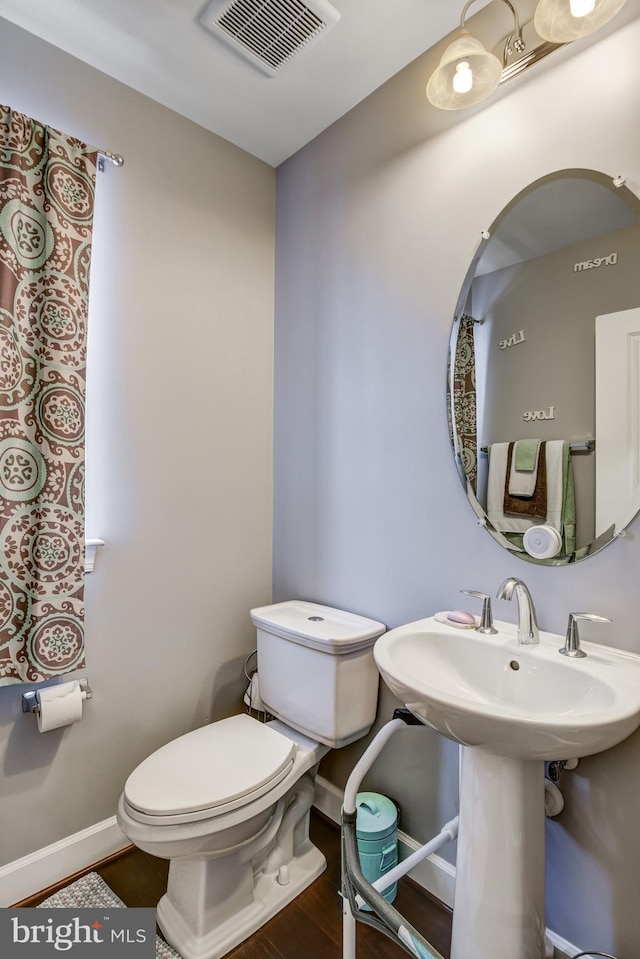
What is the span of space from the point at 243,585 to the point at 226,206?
1491 millimetres

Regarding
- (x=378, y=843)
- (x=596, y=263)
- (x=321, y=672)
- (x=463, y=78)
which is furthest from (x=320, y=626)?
(x=463, y=78)

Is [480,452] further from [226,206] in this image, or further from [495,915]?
[226,206]

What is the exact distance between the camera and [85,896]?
56.4 inches

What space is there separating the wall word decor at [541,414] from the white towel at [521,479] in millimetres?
61

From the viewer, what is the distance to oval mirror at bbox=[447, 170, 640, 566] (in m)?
1.12

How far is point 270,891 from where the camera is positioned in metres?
1.44

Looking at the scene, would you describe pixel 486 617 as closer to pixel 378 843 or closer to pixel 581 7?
pixel 378 843

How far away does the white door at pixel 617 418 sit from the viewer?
3.61ft

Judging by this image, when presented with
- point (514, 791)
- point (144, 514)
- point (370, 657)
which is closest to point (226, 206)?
point (144, 514)

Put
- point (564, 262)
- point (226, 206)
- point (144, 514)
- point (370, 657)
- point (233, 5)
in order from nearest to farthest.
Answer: point (564, 262)
point (233, 5)
point (370, 657)
point (144, 514)
point (226, 206)

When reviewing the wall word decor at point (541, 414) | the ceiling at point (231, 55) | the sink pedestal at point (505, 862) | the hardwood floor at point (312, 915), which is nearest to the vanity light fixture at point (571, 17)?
the ceiling at point (231, 55)

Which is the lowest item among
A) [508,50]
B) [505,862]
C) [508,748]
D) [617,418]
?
[505,862]

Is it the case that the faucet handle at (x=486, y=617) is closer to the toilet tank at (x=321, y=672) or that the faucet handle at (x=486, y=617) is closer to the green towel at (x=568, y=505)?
the green towel at (x=568, y=505)

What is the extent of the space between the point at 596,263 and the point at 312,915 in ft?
6.11
